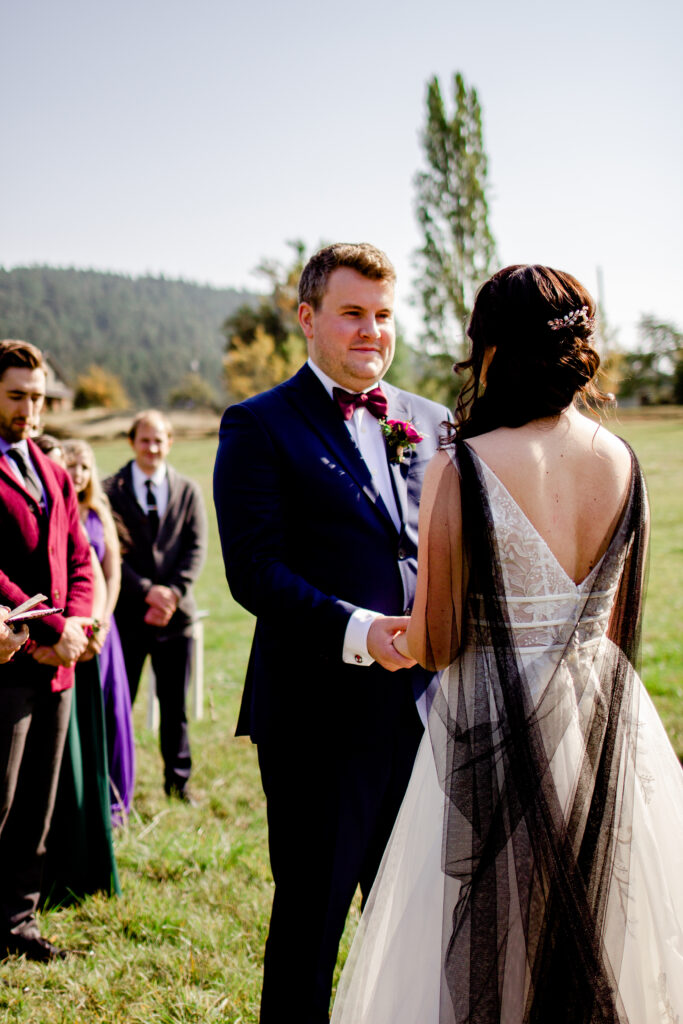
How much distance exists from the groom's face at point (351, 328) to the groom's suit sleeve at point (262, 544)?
0.41 m

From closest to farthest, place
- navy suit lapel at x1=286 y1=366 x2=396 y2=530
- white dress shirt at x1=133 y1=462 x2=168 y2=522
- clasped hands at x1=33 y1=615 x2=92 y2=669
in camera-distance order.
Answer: navy suit lapel at x1=286 y1=366 x2=396 y2=530 → clasped hands at x1=33 y1=615 x2=92 y2=669 → white dress shirt at x1=133 y1=462 x2=168 y2=522

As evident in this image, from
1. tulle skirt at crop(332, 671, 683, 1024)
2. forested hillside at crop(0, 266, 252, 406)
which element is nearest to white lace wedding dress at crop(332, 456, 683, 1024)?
tulle skirt at crop(332, 671, 683, 1024)

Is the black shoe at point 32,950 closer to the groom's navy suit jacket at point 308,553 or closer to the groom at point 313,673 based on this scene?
the groom at point 313,673

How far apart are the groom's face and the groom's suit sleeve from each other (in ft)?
1.35

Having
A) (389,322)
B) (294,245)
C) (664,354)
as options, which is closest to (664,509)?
(389,322)

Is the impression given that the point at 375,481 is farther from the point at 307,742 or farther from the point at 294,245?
the point at 294,245

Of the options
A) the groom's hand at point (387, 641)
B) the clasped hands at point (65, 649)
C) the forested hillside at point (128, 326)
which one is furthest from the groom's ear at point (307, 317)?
the forested hillside at point (128, 326)

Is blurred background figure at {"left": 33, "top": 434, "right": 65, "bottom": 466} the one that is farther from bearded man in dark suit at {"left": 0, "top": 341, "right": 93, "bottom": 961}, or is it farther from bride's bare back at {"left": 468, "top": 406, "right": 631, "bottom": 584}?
bride's bare back at {"left": 468, "top": 406, "right": 631, "bottom": 584}

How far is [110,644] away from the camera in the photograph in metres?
4.96

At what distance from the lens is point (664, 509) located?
18.6m

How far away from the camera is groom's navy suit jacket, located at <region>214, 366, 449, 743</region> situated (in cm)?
249

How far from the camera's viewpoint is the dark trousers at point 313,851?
97.1 inches

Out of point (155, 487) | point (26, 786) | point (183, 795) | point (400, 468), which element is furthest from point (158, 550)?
point (400, 468)

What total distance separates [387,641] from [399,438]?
83 cm
